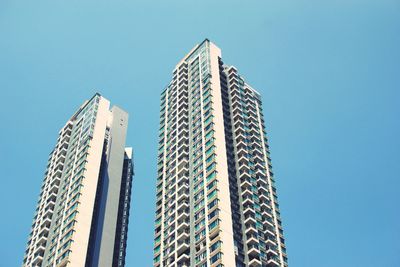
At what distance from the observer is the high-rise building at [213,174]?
8038 centimetres

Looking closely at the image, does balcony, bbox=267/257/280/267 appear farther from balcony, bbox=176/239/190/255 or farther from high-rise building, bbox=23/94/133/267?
high-rise building, bbox=23/94/133/267

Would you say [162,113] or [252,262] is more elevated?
[162,113]

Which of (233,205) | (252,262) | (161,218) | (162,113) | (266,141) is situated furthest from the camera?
(162,113)

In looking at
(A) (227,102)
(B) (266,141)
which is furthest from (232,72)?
(B) (266,141)

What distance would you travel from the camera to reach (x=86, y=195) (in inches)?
3792

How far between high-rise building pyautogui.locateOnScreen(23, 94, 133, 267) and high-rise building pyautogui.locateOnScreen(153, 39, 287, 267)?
10.2m

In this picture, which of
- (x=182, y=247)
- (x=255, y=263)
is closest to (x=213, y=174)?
(x=182, y=247)

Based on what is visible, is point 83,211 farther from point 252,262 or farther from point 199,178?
point 252,262

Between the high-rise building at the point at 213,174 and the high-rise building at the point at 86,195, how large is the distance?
10158 mm

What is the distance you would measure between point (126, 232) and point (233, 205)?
2853cm

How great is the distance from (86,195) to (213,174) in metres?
24.3

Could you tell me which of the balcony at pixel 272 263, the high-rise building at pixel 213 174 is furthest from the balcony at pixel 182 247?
the balcony at pixel 272 263

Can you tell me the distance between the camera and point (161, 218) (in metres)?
92.0

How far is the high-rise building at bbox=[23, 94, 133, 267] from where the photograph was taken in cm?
9112
